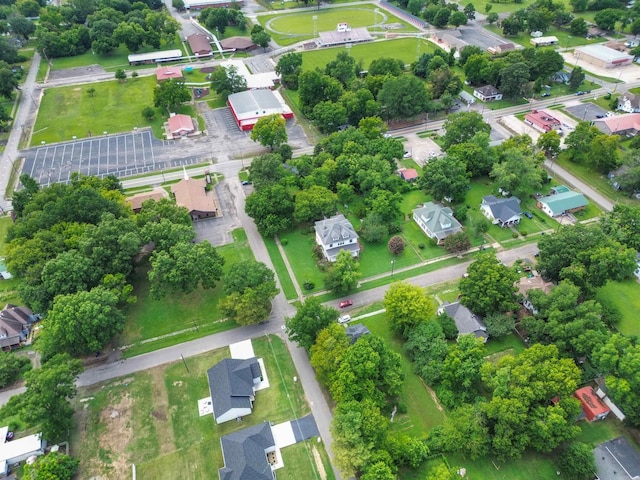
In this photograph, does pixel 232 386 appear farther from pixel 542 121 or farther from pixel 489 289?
pixel 542 121

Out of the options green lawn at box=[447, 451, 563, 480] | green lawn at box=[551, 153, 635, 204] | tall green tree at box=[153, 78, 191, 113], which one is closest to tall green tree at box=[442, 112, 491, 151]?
green lawn at box=[551, 153, 635, 204]

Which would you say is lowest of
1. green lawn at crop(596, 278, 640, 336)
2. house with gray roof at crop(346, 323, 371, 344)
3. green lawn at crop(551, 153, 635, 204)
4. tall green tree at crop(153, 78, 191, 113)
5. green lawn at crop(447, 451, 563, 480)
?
green lawn at crop(596, 278, 640, 336)

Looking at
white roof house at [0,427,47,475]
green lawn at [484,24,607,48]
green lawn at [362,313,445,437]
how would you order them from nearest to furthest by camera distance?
white roof house at [0,427,47,475] → green lawn at [362,313,445,437] → green lawn at [484,24,607,48]

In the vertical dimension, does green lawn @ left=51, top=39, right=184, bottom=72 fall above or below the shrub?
above

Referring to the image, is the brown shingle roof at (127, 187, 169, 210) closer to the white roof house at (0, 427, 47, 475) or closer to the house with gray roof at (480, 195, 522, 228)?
the white roof house at (0, 427, 47, 475)

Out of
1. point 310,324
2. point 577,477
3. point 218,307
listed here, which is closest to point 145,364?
point 218,307

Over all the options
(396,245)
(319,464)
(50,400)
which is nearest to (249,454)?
(319,464)
